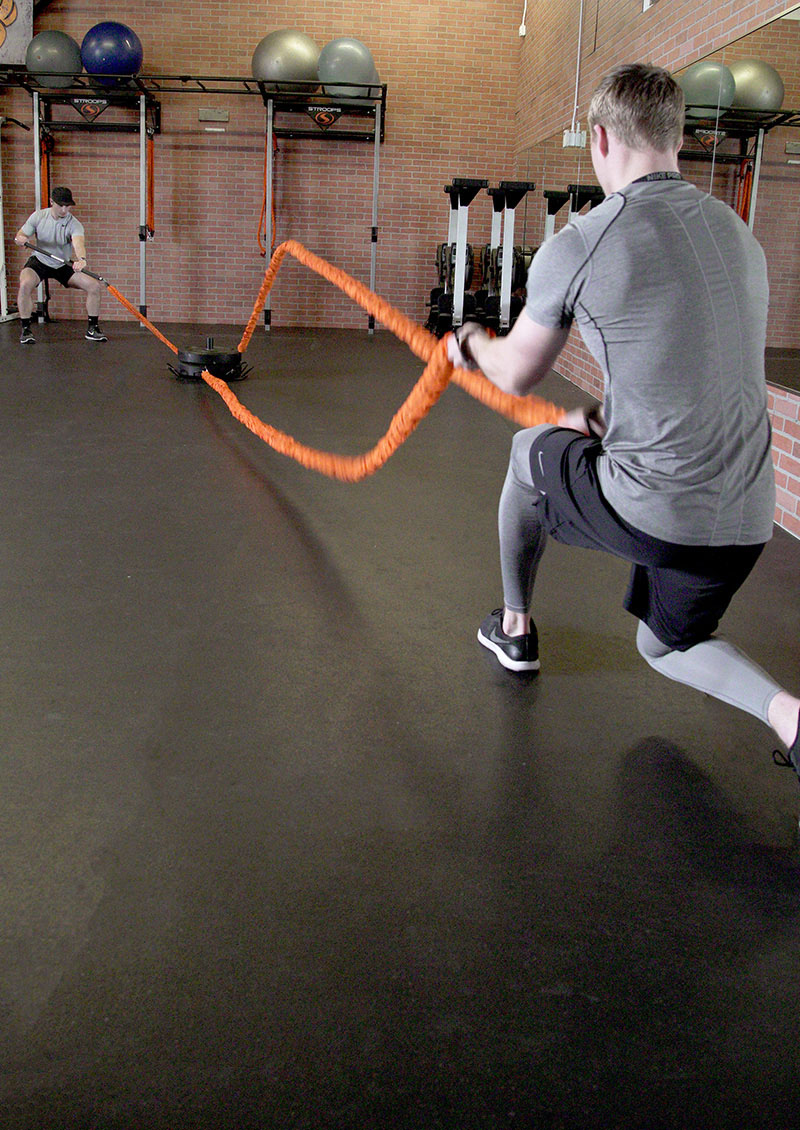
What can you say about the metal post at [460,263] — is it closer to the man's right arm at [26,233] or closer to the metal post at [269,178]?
the metal post at [269,178]

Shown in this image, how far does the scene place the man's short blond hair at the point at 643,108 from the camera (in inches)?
57.7

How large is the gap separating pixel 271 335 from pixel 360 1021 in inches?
350

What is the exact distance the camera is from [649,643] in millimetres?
1838

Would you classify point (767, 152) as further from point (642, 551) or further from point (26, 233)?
point (26, 233)

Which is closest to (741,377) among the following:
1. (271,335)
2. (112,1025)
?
(112,1025)

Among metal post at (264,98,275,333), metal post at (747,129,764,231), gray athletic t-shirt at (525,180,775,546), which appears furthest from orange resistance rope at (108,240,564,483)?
metal post at (264,98,275,333)

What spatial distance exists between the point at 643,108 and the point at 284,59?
858 centimetres

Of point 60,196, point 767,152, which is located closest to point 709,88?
point 767,152

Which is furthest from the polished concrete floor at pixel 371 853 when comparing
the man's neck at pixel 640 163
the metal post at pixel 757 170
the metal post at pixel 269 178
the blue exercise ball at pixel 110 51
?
the blue exercise ball at pixel 110 51

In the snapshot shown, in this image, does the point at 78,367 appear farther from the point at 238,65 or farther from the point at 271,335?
the point at 238,65

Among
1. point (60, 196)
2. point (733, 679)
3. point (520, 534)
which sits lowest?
point (733, 679)

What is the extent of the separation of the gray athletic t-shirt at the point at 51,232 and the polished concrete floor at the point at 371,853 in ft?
19.7

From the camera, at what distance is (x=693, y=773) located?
178 cm

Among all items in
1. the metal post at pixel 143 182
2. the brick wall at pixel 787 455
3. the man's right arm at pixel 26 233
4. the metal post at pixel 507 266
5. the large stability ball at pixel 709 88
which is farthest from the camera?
the metal post at pixel 143 182
